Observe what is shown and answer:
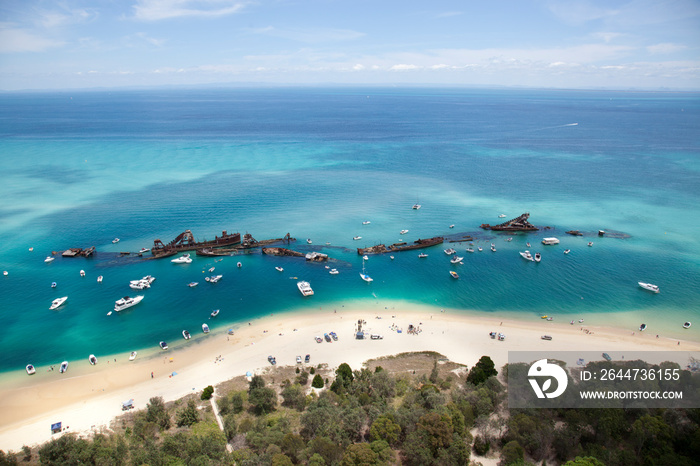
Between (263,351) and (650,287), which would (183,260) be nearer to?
(263,351)

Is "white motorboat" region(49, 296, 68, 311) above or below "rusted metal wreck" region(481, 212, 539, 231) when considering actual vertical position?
below

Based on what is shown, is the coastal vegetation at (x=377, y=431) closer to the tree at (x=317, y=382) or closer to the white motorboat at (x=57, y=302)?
the tree at (x=317, y=382)

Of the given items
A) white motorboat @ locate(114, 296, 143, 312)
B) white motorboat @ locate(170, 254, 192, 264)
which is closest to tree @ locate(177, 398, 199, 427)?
white motorboat @ locate(114, 296, 143, 312)

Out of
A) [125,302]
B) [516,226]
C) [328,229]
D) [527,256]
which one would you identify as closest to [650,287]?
[527,256]

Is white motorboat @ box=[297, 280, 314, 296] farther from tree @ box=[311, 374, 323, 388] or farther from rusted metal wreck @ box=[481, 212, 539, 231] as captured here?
rusted metal wreck @ box=[481, 212, 539, 231]

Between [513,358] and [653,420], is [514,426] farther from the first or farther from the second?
[513,358]
